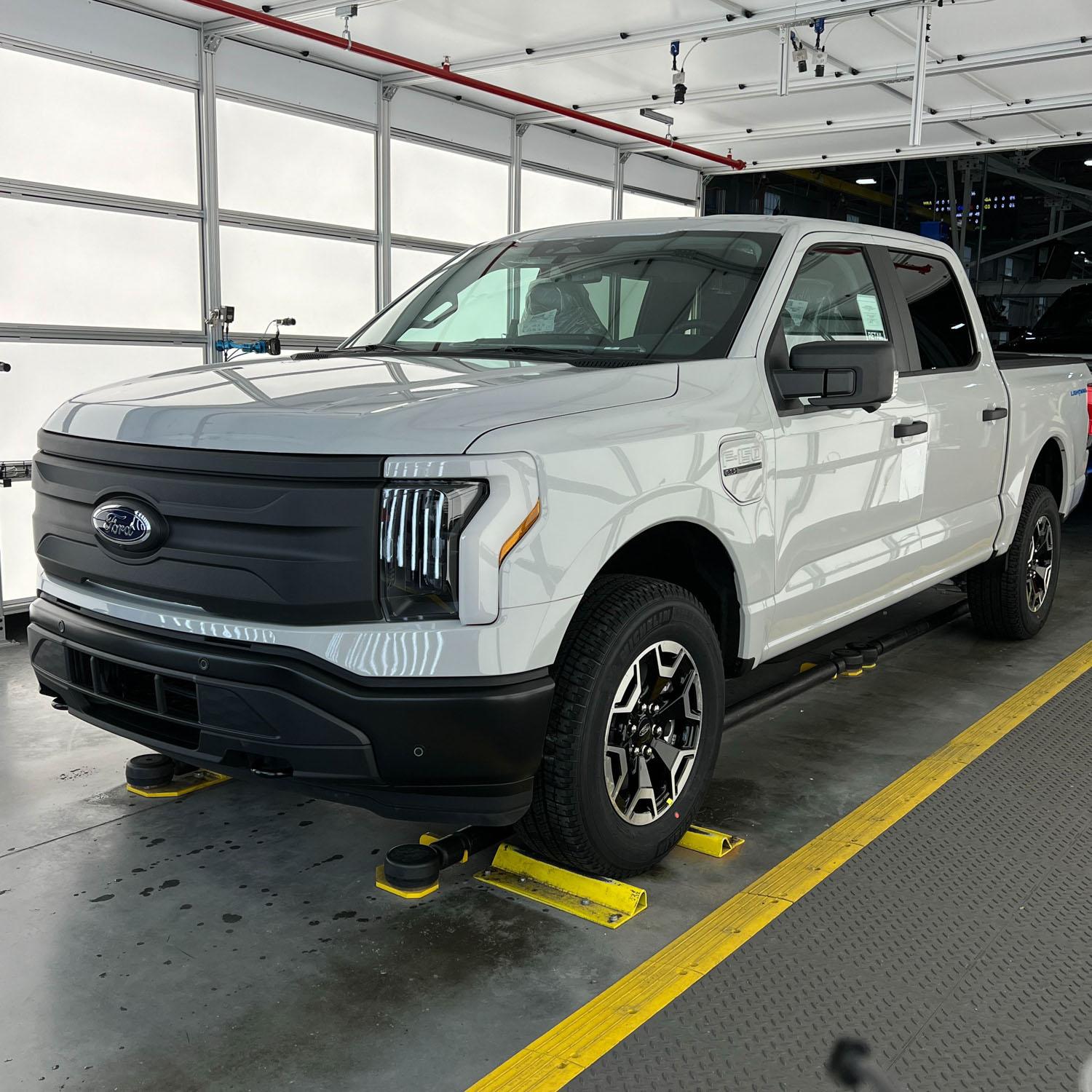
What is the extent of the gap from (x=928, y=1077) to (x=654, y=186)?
1202 cm

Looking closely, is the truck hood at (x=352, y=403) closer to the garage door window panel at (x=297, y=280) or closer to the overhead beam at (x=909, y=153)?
the garage door window panel at (x=297, y=280)

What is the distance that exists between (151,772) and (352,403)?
1.70 metres

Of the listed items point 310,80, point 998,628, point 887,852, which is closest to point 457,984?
point 887,852

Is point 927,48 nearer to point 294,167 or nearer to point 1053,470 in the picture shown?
point 1053,470

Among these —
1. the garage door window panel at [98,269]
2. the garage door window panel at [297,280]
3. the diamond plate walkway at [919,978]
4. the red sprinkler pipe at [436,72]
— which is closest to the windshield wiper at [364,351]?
the diamond plate walkway at [919,978]

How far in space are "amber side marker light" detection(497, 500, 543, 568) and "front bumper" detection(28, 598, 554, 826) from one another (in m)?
0.27

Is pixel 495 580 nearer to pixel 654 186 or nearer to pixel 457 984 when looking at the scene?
pixel 457 984

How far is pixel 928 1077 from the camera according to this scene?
2.22 meters

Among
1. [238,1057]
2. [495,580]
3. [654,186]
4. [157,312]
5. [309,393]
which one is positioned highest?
[654,186]

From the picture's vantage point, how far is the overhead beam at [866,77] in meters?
8.31

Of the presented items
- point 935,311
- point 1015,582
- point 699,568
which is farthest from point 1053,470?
point 699,568

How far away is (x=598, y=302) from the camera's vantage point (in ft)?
11.7

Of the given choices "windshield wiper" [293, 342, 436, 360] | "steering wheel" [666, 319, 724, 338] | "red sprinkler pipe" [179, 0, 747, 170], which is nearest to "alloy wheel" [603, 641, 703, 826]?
"steering wheel" [666, 319, 724, 338]

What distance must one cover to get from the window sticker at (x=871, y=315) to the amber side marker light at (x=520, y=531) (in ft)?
6.64
